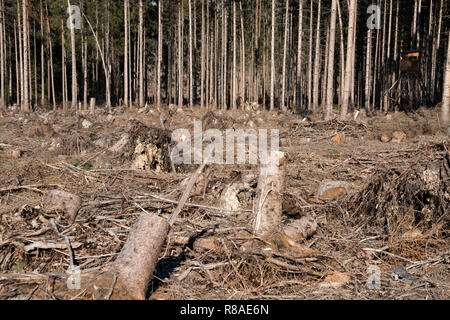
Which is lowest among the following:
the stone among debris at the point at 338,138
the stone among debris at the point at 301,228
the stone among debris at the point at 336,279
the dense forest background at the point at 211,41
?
the stone among debris at the point at 336,279

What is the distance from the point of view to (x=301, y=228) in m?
5.34

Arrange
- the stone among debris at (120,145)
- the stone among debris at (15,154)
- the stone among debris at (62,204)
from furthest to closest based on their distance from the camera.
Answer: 1. the stone among debris at (15,154)
2. the stone among debris at (120,145)
3. the stone among debris at (62,204)

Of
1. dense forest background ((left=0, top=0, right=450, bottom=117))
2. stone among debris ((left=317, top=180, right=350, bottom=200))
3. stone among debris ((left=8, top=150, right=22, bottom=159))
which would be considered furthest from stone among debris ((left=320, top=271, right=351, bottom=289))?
dense forest background ((left=0, top=0, right=450, bottom=117))

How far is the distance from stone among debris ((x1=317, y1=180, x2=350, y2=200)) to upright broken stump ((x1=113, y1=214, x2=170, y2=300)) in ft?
A: 12.1

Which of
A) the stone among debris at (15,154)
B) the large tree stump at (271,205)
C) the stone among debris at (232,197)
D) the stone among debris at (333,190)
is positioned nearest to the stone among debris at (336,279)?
the large tree stump at (271,205)

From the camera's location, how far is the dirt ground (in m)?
4.18

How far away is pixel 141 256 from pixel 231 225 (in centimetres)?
192

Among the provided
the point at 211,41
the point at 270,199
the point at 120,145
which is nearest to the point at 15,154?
the point at 120,145

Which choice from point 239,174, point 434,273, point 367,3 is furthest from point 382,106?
point 434,273

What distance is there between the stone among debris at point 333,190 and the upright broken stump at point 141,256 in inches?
145

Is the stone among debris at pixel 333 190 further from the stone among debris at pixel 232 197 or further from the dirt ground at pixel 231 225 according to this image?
the stone among debris at pixel 232 197

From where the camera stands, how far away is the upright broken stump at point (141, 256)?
3.64m

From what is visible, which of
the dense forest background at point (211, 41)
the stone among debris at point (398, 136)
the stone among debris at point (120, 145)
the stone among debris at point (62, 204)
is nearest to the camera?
the stone among debris at point (62, 204)
